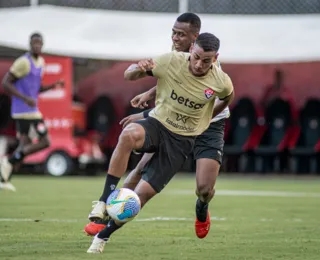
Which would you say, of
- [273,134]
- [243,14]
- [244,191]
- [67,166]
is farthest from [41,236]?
[243,14]

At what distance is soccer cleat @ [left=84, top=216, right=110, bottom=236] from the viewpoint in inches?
324

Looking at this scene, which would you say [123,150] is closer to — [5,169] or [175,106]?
[175,106]

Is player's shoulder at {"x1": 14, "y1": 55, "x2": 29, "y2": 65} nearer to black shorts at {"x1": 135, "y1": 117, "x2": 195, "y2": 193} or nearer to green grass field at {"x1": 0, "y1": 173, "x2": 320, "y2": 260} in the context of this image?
green grass field at {"x1": 0, "y1": 173, "x2": 320, "y2": 260}

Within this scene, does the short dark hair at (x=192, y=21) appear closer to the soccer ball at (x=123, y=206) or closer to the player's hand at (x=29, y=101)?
the soccer ball at (x=123, y=206)

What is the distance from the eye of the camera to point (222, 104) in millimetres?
8836

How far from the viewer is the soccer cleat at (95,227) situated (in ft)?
27.0

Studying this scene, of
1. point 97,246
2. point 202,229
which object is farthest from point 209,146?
point 97,246

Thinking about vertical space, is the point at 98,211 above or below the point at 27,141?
above

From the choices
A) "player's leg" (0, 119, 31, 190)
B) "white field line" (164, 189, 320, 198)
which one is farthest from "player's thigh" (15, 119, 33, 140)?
"white field line" (164, 189, 320, 198)

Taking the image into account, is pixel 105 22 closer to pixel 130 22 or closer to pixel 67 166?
pixel 130 22

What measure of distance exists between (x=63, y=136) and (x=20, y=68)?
5.99m

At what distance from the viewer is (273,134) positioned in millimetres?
24141

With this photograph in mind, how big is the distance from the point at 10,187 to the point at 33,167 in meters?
8.86

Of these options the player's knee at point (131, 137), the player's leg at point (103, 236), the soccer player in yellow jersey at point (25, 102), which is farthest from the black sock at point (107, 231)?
the soccer player in yellow jersey at point (25, 102)
